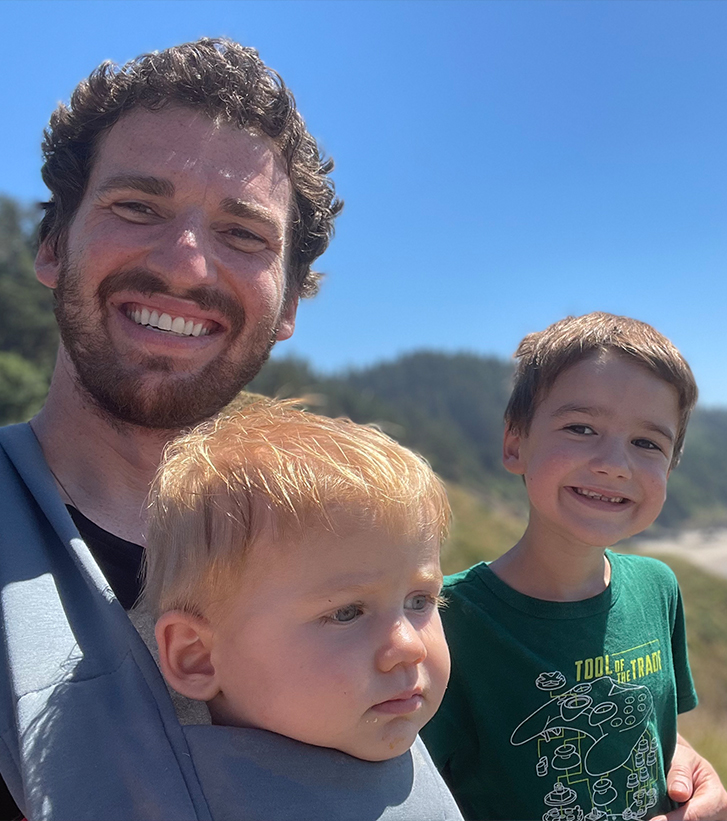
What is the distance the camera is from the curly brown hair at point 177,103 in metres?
2.30

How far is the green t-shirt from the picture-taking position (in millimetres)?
1955

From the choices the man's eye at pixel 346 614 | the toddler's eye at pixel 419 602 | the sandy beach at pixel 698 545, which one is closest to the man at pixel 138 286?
the man's eye at pixel 346 614

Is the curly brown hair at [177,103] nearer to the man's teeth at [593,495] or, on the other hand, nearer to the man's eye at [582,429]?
the man's eye at [582,429]

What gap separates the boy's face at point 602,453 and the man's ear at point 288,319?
1.03 metres

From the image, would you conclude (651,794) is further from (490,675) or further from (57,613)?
(57,613)

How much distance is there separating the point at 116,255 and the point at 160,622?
4.02 feet

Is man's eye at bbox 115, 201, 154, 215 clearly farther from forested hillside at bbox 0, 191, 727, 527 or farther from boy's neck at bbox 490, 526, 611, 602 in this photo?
boy's neck at bbox 490, 526, 611, 602

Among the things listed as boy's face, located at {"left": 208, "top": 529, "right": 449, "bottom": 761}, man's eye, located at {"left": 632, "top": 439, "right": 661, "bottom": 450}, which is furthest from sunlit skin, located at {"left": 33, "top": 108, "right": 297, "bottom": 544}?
man's eye, located at {"left": 632, "top": 439, "right": 661, "bottom": 450}

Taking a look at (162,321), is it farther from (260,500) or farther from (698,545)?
(698,545)

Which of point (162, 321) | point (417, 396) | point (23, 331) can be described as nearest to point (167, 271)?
point (162, 321)

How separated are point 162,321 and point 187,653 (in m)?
1.10

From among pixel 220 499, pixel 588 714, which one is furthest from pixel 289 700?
pixel 588 714

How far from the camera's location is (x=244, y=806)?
1.28 m

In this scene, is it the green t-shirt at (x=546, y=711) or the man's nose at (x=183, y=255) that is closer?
the green t-shirt at (x=546, y=711)
